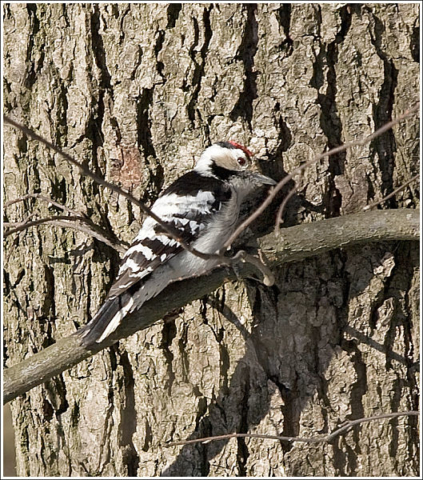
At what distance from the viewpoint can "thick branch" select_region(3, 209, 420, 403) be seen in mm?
3213

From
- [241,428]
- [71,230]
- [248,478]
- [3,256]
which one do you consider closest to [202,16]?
[71,230]

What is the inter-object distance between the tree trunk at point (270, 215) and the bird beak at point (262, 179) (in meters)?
0.05

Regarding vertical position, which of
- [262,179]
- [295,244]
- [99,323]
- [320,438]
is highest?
[262,179]

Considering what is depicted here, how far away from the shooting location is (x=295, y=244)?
3.22m

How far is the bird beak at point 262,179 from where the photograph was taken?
340 cm

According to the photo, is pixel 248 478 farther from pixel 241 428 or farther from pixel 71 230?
pixel 71 230

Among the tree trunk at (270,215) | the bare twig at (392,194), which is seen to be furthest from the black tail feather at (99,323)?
the bare twig at (392,194)

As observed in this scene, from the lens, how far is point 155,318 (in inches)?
128

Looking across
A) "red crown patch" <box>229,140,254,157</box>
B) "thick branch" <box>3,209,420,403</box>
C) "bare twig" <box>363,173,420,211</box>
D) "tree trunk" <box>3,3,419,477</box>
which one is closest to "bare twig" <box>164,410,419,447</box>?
"tree trunk" <box>3,3,419,477</box>

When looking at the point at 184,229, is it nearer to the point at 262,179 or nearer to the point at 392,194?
the point at 262,179

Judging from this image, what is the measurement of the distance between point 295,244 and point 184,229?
680 millimetres

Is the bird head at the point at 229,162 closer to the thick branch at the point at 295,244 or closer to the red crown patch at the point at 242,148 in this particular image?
the red crown patch at the point at 242,148

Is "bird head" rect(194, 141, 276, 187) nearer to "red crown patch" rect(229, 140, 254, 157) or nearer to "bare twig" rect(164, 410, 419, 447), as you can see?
"red crown patch" rect(229, 140, 254, 157)

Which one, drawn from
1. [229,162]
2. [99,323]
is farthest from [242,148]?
[99,323]
